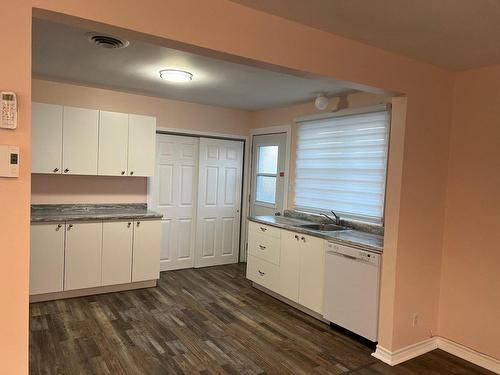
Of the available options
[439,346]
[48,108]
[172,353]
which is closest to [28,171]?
[172,353]

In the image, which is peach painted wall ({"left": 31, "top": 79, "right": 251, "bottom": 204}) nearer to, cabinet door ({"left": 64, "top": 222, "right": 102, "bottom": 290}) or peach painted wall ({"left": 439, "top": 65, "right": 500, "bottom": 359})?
cabinet door ({"left": 64, "top": 222, "right": 102, "bottom": 290})

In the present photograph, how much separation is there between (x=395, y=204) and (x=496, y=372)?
4.94ft

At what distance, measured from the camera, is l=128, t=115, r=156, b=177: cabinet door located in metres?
4.36

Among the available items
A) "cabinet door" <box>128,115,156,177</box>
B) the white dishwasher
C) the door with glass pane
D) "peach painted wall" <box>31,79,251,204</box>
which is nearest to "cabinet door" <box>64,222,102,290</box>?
"peach painted wall" <box>31,79,251,204</box>

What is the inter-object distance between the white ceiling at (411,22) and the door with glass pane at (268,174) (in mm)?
2592

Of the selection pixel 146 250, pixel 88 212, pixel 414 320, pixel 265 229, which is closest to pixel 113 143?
pixel 88 212

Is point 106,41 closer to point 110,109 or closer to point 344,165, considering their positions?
point 110,109

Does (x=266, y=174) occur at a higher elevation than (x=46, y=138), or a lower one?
lower

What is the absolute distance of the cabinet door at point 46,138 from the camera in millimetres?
3812

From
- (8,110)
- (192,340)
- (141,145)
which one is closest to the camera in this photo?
(8,110)

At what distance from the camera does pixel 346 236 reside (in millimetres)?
3432

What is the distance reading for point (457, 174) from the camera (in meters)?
3.11

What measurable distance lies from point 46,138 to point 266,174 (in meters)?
2.86

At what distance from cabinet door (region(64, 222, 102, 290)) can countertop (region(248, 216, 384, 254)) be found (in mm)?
1846
